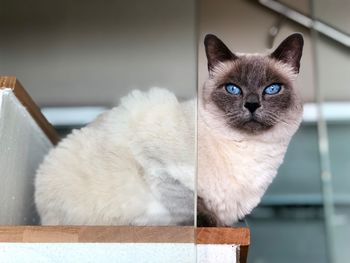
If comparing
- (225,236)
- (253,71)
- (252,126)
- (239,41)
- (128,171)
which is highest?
(239,41)

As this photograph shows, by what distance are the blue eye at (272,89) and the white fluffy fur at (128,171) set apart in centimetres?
17

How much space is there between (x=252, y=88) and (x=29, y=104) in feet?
1.55

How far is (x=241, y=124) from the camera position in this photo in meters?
1.05

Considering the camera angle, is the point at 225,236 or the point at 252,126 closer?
the point at 225,236

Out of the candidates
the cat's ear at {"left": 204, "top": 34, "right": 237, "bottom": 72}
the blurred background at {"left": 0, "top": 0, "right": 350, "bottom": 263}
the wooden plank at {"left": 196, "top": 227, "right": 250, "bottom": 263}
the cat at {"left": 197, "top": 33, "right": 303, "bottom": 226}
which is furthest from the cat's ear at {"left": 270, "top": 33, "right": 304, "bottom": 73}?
the wooden plank at {"left": 196, "top": 227, "right": 250, "bottom": 263}

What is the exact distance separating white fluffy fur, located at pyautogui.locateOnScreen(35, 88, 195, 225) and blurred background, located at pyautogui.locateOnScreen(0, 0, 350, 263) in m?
0.31

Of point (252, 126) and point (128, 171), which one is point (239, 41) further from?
point (128, 171)

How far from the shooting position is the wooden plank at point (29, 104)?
95 centimetres

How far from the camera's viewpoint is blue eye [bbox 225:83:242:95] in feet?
3.54

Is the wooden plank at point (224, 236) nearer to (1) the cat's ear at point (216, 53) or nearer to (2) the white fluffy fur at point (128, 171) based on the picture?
(2) the white fluffy fur at point (128, 171)

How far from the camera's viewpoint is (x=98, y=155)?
1051mm

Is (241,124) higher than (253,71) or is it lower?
lower

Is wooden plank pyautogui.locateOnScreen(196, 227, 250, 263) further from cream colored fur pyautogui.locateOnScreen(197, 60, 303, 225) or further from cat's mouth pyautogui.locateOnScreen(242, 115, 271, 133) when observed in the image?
cat's mouth pyautogui.locateOnScreen(242, 115, 271, 133)

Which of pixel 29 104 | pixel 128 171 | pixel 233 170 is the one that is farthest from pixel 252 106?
pixel 29 104
